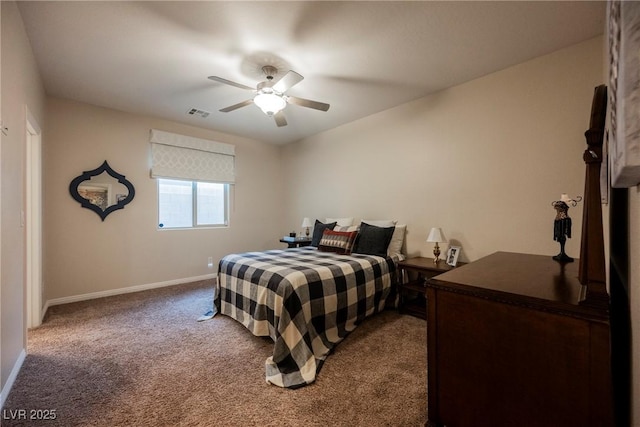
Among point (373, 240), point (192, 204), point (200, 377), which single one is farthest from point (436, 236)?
point (192, 204)

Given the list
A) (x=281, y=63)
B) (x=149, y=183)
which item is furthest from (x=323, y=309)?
(x=149, y=183)

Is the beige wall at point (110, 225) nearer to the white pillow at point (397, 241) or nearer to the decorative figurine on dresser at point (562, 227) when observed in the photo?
the white pillow at point (397, 241)

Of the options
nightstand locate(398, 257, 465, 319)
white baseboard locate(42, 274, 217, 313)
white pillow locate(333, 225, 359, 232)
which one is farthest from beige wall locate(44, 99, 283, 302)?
nightstand locate(398, 257, 465, 319)

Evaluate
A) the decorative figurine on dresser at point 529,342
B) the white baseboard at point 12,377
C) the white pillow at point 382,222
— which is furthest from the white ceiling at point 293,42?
the white baseboard at point 12,377

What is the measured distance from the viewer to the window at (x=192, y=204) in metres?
4.26

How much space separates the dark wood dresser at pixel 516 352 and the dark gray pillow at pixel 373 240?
1.86 metres

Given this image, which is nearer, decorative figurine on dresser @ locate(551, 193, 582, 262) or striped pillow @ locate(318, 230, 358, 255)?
decorative figurine on dresser @ locate(551, 193, 582, 262)

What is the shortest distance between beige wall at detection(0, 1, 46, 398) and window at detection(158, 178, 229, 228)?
2.14 metres

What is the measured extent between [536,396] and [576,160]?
2.28 metres

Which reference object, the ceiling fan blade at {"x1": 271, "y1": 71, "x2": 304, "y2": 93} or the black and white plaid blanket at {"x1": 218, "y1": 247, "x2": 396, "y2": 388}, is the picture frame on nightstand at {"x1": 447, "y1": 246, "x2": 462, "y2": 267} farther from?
the ceiling fan blade at {"x1": 271, "y1": 71, "x2": 304, "y2": 93}

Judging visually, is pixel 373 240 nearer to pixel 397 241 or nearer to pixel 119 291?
pixel 397 241

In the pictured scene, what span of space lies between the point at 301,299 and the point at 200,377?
87 centimetres

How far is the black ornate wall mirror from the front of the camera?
3.49m

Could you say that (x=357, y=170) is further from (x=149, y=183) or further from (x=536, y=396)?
(x=536, y=396)
